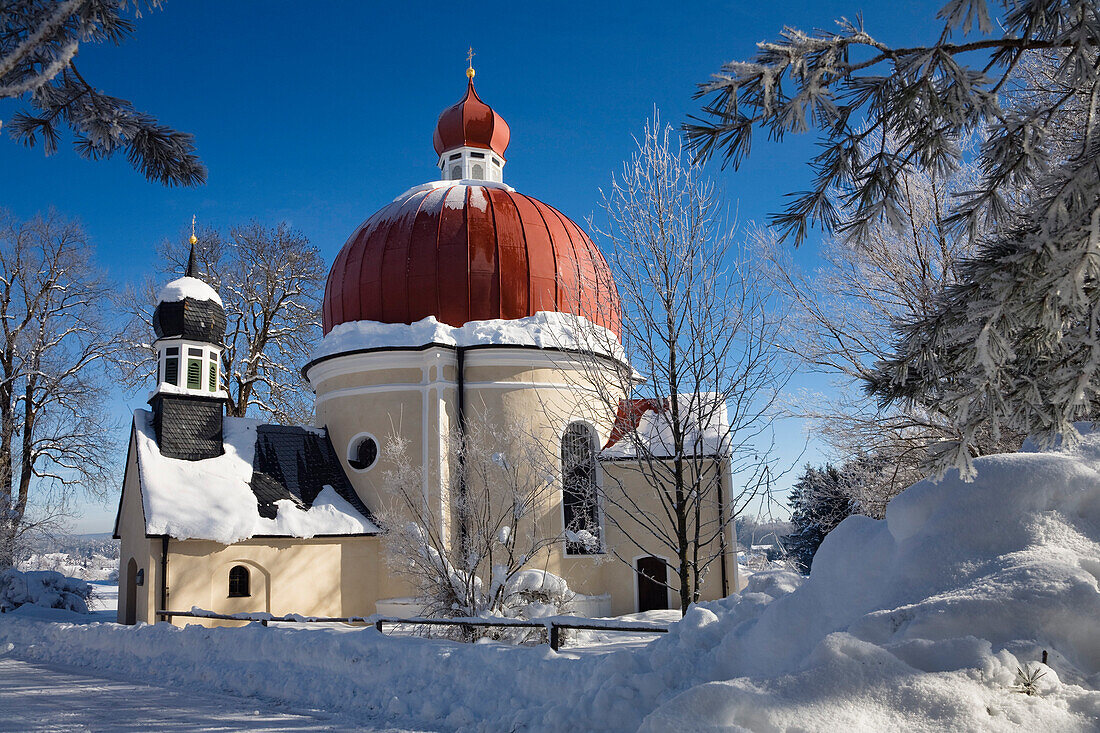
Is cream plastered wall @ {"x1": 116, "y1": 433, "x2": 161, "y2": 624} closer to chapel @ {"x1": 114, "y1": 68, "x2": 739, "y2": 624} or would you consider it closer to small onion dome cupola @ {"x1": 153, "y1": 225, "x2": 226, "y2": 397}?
chapel @ {"x1": 114, "y1": 68, "x2": 739, "y2": 624}

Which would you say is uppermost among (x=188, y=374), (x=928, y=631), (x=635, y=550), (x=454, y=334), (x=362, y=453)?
(x=454, y=334)

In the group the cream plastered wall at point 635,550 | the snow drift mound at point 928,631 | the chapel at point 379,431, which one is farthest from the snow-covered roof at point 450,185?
the snow drift mound at point 928,631

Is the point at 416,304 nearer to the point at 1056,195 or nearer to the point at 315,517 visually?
the point at 315,517

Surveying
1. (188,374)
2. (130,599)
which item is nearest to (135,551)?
(130,599)

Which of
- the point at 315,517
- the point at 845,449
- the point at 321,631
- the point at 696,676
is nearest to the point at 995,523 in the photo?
the point at 696,676

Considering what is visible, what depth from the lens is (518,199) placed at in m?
21.6

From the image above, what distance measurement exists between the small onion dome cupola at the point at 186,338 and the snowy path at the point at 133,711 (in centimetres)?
920

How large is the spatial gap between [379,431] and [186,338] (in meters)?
5.02

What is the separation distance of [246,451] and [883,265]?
47.8 ft

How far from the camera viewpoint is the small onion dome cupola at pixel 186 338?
18.9 metres

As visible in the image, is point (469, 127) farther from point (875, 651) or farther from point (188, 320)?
point (875, 651)

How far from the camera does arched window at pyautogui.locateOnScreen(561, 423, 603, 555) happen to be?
18.0 m

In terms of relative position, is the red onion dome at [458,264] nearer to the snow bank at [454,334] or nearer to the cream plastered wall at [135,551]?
the snow bank at [454,334]

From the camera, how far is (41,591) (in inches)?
795
